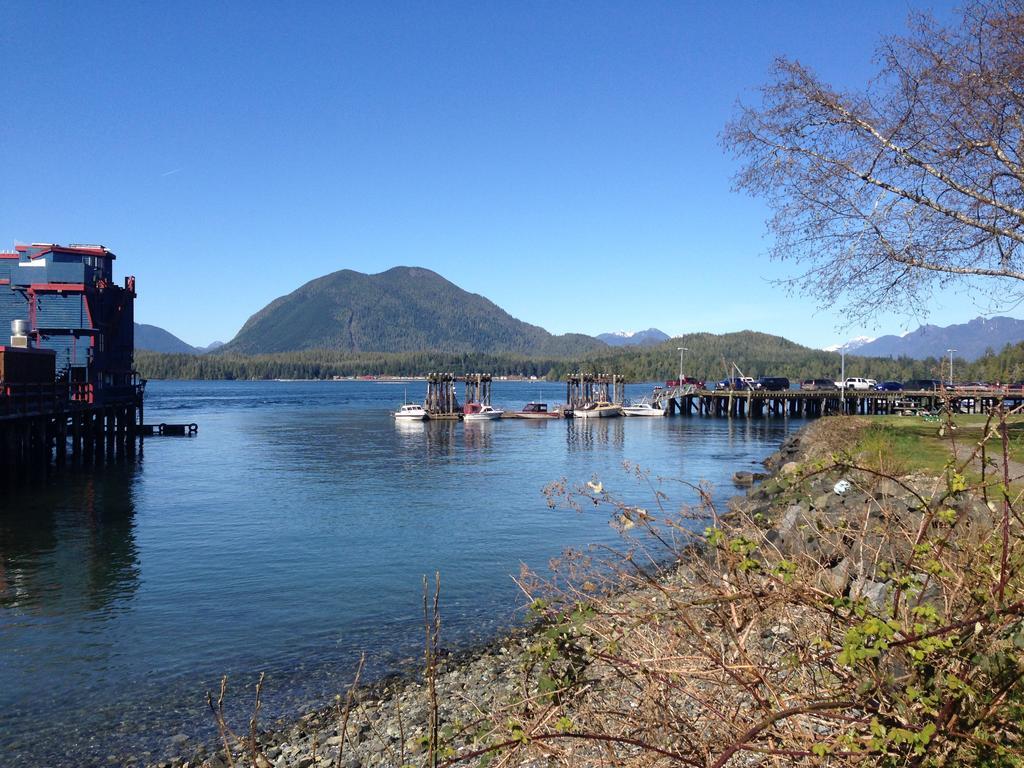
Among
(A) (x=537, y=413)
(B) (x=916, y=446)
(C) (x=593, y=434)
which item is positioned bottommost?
(C) (x=593, y=434)

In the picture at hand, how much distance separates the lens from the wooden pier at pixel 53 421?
102 feet

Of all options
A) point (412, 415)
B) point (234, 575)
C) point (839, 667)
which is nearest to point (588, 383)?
point (412, 415)

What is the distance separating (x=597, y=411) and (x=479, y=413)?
12.6 metres

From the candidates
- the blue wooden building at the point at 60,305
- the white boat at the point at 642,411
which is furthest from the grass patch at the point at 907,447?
the white boat at the point at 642,411

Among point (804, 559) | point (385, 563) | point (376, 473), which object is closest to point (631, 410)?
point (376, 473)

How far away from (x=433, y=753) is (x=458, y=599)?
12282 mm

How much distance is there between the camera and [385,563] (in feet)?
59.8

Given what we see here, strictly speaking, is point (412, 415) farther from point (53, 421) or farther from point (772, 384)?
point (772, 384)

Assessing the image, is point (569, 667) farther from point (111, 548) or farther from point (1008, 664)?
point (111, 548)

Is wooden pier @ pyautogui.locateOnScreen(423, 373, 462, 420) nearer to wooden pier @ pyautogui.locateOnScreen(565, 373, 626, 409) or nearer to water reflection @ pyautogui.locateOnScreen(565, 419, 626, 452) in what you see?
water reflection @ pyautogui.locateOnScreen(565, 419, 626, 452)

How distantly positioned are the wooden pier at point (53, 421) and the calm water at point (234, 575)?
193cm

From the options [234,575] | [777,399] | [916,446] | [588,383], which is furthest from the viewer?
[588,383]

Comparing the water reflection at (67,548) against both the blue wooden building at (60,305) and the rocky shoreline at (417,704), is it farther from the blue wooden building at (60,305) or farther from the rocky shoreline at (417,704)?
the blue wooden building at (60,305)

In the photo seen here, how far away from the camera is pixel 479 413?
75.2 m
